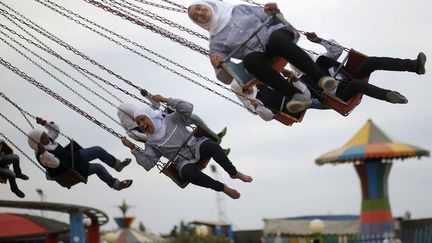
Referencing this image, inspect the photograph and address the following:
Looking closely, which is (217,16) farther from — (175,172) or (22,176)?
(22,176)

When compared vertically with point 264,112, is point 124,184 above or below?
below

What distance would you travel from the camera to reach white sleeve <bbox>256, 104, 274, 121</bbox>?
1082 cm

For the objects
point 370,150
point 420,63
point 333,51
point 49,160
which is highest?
point 370,150

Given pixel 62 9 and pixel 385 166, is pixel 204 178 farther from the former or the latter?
pixel 385 166

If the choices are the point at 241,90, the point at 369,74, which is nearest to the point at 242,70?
the point at 241,90

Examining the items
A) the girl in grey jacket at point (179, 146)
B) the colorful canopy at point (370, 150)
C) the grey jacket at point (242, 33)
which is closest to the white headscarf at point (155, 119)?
the girl in grey jacket at point (179, 146)

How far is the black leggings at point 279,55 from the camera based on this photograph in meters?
9.22

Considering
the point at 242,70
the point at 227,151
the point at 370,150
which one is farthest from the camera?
the point at 370,150

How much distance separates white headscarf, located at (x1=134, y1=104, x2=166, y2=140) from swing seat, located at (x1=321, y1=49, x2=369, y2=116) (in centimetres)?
192

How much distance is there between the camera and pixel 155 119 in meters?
11.5

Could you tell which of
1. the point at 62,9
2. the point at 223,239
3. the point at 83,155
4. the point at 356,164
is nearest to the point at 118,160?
the point at 83,155

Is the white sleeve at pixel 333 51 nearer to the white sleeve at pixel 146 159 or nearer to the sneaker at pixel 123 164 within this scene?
the white sleeve at pixel 146 159

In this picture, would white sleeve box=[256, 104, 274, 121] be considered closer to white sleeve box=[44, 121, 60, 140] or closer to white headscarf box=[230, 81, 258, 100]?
white headscarf box=[230, 81, 258, 100]

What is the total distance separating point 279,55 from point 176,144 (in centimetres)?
237
